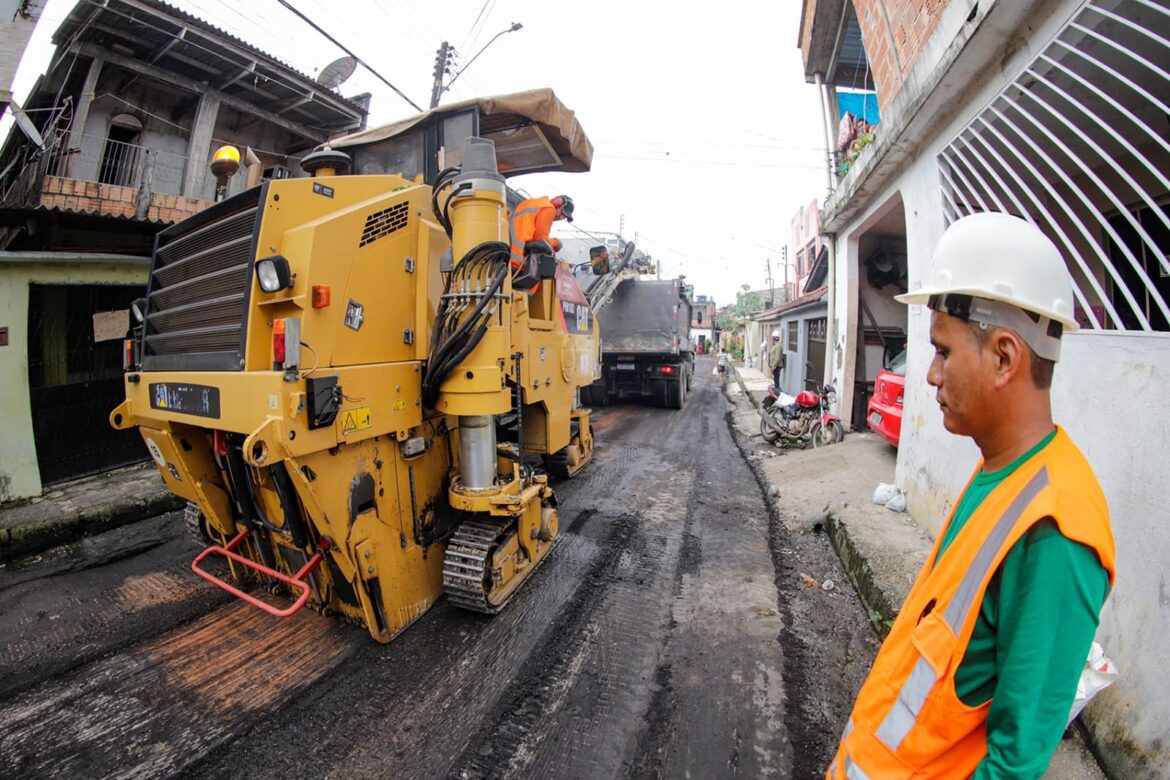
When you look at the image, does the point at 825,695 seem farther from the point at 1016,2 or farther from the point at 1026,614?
the point at 1016,2

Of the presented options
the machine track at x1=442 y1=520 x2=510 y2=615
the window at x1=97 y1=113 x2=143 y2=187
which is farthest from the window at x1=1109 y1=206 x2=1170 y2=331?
the window at x1=97 y1=113 x2=143 y2=187

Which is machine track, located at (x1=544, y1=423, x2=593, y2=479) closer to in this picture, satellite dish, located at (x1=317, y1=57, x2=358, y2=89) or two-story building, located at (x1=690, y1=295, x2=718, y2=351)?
satellite dish, located at (x1=317, y1=57, x2=358, y2=89)

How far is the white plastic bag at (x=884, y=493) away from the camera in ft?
16.1

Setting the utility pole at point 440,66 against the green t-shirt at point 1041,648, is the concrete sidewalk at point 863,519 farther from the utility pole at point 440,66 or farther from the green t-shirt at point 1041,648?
the utility pole at point 440,66

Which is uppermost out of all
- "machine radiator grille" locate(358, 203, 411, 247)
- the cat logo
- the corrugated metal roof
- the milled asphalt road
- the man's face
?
the corrugated metal roof

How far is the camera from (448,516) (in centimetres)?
351

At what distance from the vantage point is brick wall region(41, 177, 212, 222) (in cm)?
719

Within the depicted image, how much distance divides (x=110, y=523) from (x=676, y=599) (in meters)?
5.35

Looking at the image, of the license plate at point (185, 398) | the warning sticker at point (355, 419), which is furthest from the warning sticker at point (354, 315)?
the license plate at point (185, 398)

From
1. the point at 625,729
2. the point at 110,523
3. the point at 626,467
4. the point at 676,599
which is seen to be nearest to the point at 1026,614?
the point at 625,729

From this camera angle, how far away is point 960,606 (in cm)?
98

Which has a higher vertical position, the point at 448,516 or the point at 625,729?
the point at 448,516

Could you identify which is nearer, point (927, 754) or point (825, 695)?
point (927, 754)

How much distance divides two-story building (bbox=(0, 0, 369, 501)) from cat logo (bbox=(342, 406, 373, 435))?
2011 millimetres
